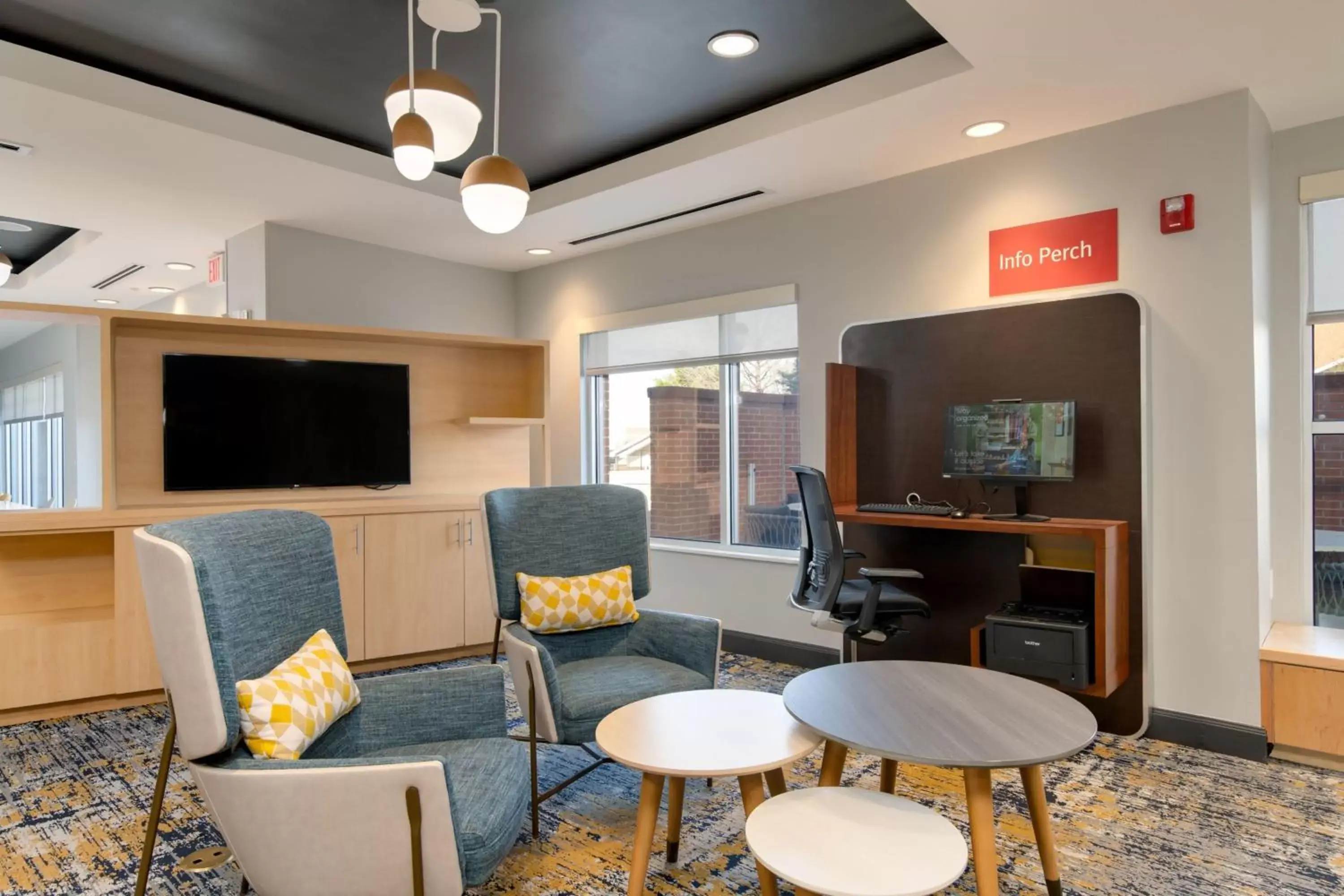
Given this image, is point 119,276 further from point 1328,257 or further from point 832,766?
point 1328,257

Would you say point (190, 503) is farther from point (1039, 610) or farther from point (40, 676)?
point (1039, 610)

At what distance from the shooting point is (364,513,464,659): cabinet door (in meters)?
4.40

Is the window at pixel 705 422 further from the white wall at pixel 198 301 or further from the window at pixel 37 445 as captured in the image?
the window at pixel 37 445

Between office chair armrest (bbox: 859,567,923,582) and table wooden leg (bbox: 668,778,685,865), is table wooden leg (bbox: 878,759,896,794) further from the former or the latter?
office chair armrest (bbox: 859,567,923,582)

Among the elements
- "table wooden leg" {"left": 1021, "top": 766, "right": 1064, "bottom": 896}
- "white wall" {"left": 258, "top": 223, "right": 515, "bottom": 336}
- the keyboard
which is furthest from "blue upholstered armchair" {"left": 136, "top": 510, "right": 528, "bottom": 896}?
"white wall" {"left": 258, "top": 223, "right": 515, "bottom": 336}

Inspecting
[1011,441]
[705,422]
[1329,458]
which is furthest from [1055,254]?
[705,422]

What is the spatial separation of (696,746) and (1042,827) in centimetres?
96

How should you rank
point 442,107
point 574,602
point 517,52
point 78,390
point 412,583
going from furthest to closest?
point 78,390
point 412,583
point 517,52
point 574,602
point 442,107

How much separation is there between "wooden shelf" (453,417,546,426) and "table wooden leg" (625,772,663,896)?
3368 millimetres

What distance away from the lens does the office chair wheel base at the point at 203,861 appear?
2.28 m

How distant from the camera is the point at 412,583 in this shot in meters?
4.53

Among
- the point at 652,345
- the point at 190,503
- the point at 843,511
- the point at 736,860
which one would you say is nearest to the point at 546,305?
the point at 652,345

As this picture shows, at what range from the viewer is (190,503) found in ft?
13.8

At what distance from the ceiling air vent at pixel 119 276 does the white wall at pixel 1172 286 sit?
544 cm
